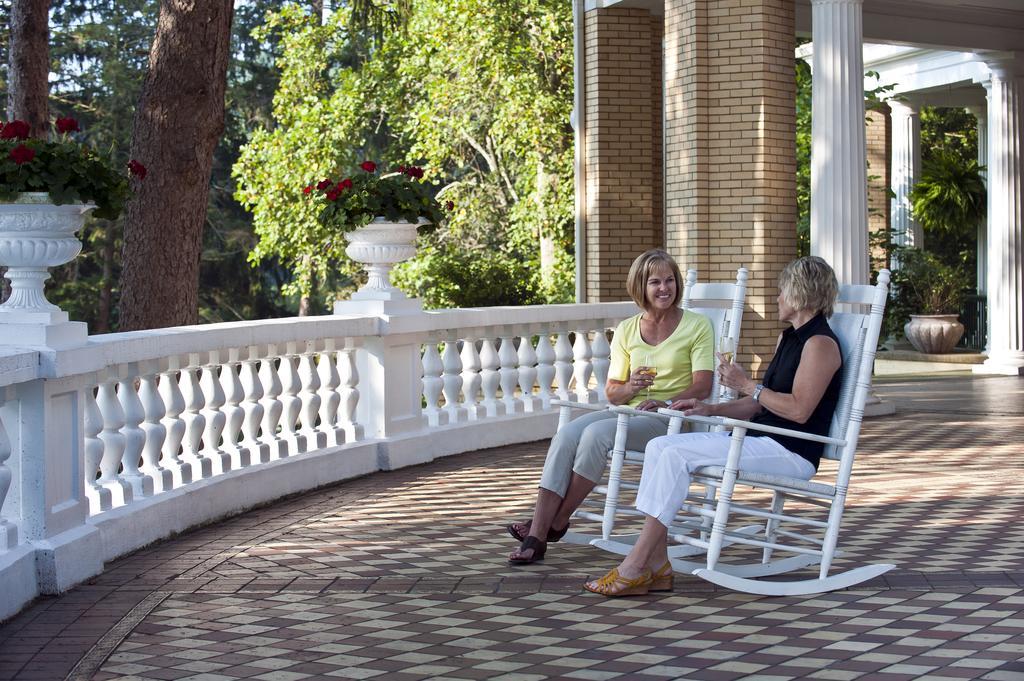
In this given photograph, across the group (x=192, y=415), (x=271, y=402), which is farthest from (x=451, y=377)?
(x=192, y=415)

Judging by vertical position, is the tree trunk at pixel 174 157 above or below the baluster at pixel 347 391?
above

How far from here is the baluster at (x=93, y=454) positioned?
6.05 m

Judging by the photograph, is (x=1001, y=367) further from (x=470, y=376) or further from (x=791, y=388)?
(x=791, y=388)

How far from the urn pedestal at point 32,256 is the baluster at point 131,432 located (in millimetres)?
680

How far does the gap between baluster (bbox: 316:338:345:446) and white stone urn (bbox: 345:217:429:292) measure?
0.66 m

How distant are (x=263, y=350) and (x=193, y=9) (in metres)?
4.71

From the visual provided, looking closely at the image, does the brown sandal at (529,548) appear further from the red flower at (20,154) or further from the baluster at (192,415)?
the red flower at (20,154)

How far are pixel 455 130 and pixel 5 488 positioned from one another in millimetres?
19948

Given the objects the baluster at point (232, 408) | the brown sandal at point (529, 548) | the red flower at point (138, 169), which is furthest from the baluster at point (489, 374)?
the brown sandal at point (529, 548)

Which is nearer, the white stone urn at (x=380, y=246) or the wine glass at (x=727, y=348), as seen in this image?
the wine glass at (x=727, y=348)

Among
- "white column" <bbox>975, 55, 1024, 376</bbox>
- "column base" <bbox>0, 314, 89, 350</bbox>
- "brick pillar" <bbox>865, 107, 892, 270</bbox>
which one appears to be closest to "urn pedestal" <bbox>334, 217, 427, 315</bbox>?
"column base" <bbox>0, 314, 89, 350</bbox>

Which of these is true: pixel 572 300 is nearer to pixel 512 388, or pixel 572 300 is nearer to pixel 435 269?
pixel 435 269

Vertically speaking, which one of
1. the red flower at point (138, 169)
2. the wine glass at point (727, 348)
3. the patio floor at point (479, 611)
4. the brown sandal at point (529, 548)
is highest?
the red flower at point (138, 169)

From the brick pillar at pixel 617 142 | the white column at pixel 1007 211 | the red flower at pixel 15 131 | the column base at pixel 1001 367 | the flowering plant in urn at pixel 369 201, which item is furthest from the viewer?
the white column at pixel 1007 211
